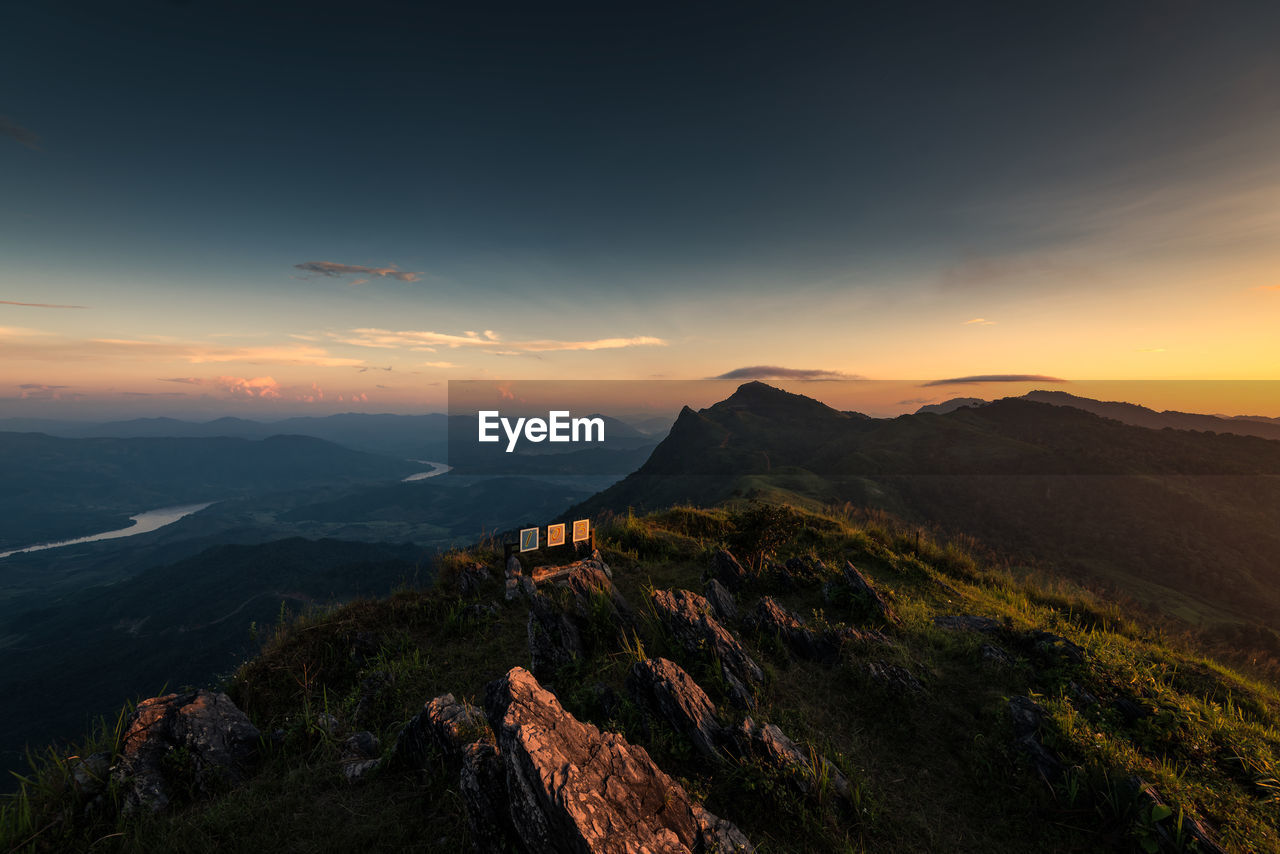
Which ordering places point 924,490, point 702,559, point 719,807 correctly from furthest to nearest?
point 924,490 < point 702,559 < point 719,807

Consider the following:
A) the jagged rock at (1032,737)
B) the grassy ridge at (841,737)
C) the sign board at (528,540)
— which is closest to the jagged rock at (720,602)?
the grassy ridge at (841,737)

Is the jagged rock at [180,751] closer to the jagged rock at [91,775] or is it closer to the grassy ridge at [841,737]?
the jagged rock at [91,775]

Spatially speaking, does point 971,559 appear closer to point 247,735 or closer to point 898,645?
point 898,645

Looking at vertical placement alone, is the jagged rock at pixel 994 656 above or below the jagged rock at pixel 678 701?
below

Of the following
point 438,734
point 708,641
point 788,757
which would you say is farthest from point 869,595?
point 438,734

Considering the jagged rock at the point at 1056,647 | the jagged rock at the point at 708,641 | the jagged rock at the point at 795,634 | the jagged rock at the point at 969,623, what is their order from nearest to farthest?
1. the jagged rock at the point at 708,641
2. the jagged rock at the point at 1056,647
3. the jagged rock at the point at 795,634
4. the jagged rock at the point at 969,623

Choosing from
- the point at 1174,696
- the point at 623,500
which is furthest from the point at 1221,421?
the point at 1174,696

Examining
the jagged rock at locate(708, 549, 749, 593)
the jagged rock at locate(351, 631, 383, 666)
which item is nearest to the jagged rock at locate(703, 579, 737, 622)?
the jagged rock at locate(708, 549, 749, 593)
